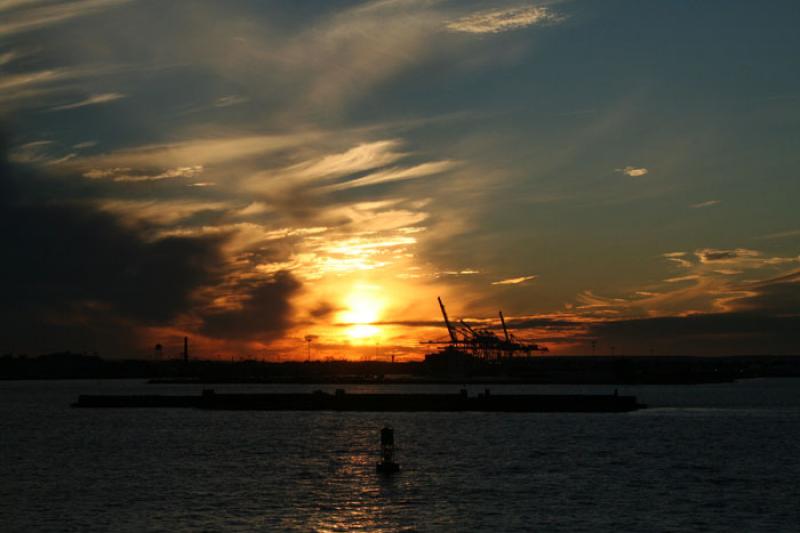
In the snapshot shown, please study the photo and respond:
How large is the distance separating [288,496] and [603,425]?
57.6 meters

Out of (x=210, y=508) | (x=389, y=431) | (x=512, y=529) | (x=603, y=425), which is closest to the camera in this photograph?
(x=512, y=529)

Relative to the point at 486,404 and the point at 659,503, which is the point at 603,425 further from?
the point at 659,503

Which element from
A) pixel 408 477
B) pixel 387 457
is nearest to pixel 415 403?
pixel 387 457

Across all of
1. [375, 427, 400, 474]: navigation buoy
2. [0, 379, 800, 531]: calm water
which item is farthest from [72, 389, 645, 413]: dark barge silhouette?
[375, 427, 400, 474]: navigation buoy

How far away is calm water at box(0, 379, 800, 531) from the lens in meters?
41.7

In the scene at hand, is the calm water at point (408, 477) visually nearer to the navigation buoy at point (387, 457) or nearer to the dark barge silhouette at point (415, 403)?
the navigation buoy at point (387, 457)

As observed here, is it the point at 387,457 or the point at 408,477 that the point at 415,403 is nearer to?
the point at 387,457

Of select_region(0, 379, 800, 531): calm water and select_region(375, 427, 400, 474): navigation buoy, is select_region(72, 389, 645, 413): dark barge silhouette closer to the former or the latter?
select_region(0, 379, 800, 531): calm water

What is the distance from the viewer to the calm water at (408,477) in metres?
41.7

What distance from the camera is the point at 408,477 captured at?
56.2 m

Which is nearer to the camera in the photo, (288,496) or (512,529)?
(512,529)

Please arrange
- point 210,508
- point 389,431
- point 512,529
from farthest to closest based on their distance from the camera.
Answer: point 389,431 < point 210,508 < point 512,529

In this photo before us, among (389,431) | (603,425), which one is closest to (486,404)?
(603,425)

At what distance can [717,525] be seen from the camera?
134 feet
